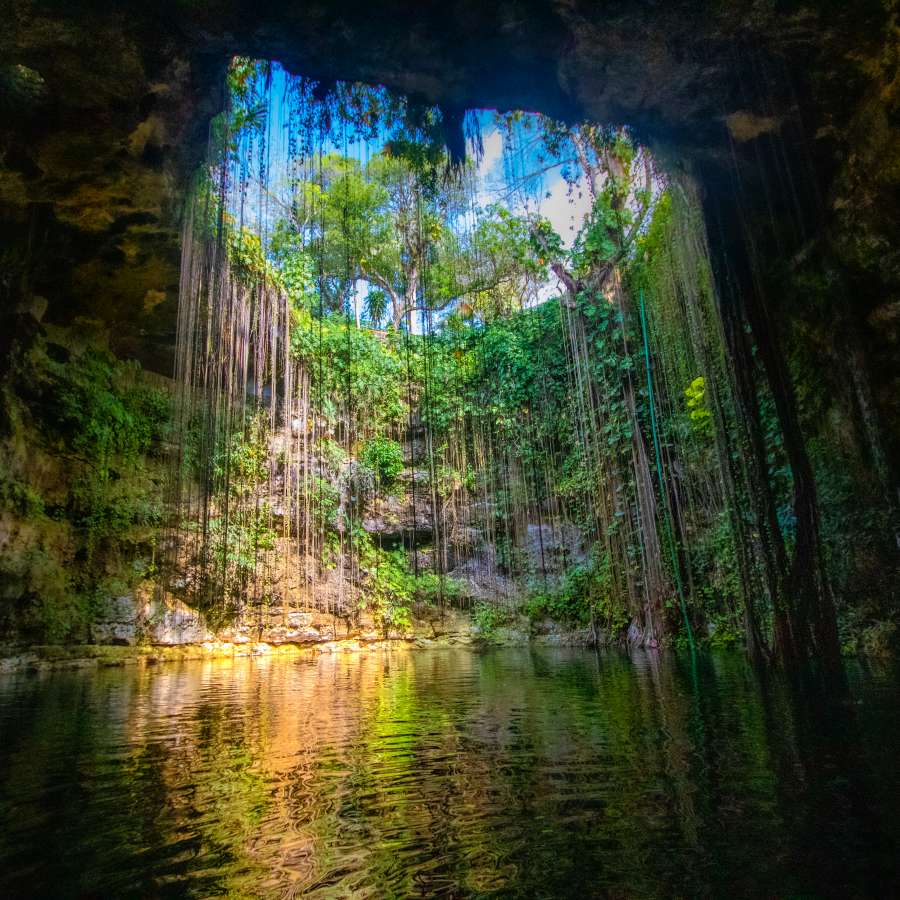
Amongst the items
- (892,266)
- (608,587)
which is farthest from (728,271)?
(608,587)

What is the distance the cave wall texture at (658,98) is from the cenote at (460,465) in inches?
1.4

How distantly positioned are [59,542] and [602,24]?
9.84m

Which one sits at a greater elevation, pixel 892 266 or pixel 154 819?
pixel 892 266

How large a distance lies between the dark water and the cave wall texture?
139 inches

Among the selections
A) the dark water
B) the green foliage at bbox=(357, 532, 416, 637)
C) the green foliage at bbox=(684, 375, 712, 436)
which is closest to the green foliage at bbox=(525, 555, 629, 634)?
the green foliage at bbox=(357, 532, 416, 637)

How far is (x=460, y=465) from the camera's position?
1595 centimetres

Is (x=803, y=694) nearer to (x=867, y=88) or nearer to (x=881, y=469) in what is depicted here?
(x=881, y=469)

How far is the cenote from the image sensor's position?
183 centimetres

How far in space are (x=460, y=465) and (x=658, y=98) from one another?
36.2 feet

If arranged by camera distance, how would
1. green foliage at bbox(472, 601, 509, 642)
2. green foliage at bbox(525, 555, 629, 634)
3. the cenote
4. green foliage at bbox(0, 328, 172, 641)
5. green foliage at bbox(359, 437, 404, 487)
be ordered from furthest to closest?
green foliage at bbox(359, 437, 404, 487) < green foliage at bbox(472, 601, 509, 642) < green foliage at bbox(525, 555, 629, 634) < green foliage at bbox(0, 328, 172, 641) < the cenote

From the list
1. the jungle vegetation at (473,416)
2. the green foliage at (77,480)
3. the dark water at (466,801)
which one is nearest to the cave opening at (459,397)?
the jungle vegetation at (473,416)

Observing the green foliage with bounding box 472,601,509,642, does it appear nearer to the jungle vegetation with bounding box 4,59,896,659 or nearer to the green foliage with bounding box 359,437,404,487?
the jungle vegetation with bounding box 4,59,896,659

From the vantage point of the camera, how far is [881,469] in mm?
5293

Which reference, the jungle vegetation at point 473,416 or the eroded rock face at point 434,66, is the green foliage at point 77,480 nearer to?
the jungle vegetation at point 473,416
